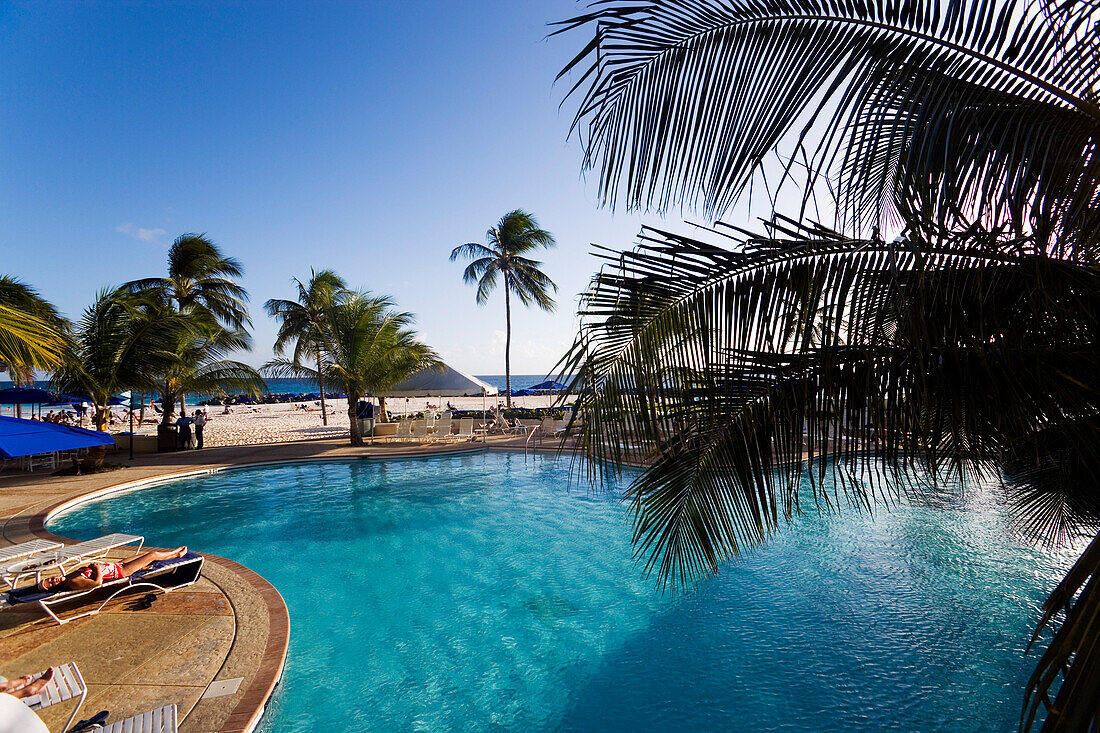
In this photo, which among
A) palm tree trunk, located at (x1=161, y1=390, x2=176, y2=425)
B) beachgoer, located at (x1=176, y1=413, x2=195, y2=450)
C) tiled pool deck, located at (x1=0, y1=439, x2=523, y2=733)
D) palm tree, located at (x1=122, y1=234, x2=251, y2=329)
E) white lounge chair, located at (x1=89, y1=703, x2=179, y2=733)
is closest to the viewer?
white lounge chair, located at (x1=89, y1=703, x2=179, y2=733)

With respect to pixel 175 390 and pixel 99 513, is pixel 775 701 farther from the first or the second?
pixel 175 390

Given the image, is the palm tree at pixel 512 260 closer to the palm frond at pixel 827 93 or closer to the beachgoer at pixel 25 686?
the beachgoer at pixel 25 686

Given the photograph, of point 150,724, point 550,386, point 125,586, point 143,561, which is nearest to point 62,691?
point 150,724

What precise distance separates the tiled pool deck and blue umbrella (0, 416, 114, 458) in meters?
2.80

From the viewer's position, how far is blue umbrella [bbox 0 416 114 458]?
24.1ft

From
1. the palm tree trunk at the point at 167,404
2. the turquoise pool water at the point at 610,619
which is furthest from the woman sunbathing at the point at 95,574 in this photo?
the palm tree trunk at the point at 167,404

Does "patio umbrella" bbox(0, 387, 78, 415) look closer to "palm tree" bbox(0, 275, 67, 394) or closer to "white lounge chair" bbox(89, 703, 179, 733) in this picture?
"palm tree" bbox(0, 275, 67, 394)

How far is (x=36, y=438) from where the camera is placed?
798cm

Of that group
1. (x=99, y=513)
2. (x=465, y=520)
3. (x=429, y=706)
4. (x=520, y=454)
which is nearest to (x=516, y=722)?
(x=429, y=706)

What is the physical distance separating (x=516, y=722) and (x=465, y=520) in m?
5.89

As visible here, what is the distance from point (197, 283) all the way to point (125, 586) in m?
20.0

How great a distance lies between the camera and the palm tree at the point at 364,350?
1892 cm

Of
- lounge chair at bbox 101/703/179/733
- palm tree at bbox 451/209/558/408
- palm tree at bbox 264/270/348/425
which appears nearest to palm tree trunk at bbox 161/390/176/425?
palm tree at bbox 264/270/348/425

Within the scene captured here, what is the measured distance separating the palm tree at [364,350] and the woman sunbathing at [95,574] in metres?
12.3
